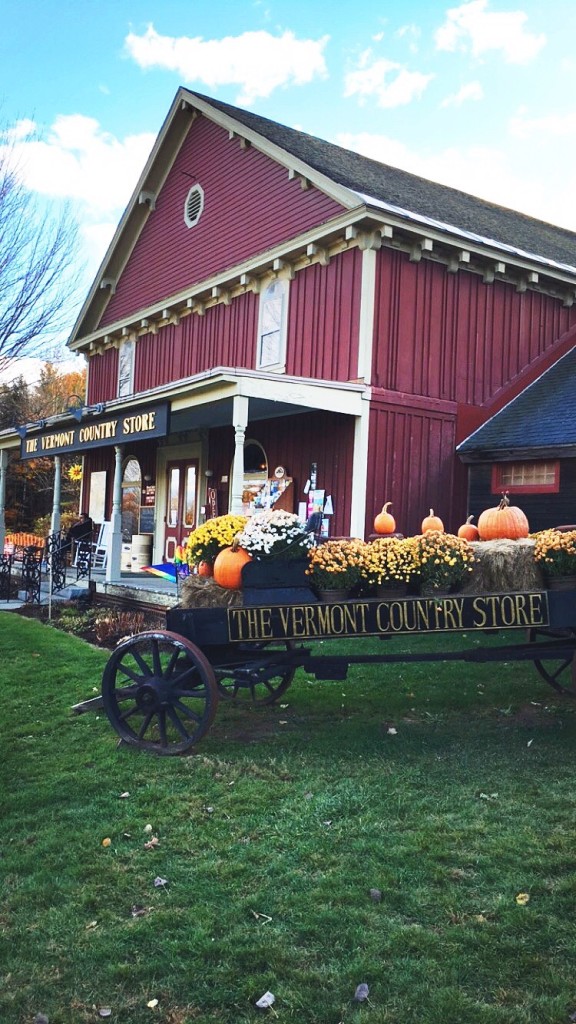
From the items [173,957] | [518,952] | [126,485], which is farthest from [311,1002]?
[126,485]

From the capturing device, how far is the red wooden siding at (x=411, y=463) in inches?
484

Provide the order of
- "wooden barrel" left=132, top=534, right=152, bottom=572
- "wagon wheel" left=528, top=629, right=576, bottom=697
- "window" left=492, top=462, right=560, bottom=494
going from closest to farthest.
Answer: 1. "wagon wheel" left=528, top=629, right=576, bottom=697
2. "window" left=492, top=462, right=560, bottom=494
3. "wooden barrel" left=132, top=534, right=152, bottom=572

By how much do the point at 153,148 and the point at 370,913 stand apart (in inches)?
690

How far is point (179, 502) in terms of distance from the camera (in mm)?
17109

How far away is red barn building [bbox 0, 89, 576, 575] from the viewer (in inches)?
484

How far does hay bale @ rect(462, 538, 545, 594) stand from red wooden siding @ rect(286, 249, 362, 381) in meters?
7.13

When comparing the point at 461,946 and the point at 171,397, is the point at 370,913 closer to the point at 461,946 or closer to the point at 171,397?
the point at 461,946

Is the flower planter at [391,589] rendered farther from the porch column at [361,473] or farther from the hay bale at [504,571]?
the porch column at [361,473]

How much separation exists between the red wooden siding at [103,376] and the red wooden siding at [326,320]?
7.73 meters

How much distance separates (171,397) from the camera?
12289 mm

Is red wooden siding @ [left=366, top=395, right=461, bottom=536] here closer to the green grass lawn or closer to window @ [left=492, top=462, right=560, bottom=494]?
window @ [left=492, top=462, right=560, bottom=494]

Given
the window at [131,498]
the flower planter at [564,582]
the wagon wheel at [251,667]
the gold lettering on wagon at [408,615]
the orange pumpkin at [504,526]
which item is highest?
the window at [131,498]

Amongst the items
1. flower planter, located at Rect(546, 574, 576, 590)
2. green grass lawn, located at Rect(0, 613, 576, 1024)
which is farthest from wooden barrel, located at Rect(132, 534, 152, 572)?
flower planter, located at Rect(546, 574, 576, 590)

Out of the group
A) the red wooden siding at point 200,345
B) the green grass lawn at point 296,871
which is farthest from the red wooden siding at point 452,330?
the green grass lawn at point 296,871
